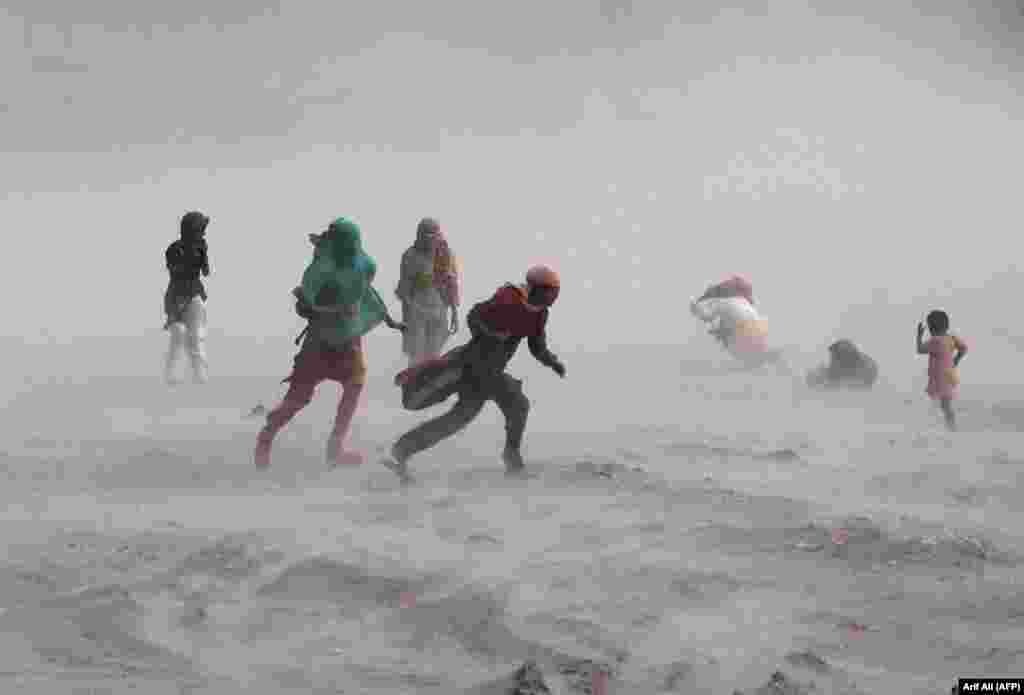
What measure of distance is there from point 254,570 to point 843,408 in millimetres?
7130

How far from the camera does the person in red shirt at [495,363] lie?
6.02m

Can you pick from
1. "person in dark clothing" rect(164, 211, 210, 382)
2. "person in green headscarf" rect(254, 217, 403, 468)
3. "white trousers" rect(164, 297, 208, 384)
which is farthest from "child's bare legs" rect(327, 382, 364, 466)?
"white trousers" rect(164, 297, 208, 384)

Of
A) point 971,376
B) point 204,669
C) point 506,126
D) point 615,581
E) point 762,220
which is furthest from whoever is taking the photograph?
point 506,126

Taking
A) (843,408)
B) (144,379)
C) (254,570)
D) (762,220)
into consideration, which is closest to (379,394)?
(144,379)

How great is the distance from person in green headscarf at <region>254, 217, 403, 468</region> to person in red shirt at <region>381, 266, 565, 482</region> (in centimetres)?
56

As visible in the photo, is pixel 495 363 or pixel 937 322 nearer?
pixel 495 363

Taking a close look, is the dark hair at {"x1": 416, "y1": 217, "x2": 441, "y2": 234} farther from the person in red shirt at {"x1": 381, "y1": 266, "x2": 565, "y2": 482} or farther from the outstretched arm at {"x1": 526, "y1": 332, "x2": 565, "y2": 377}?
the outstretched arm at {"x1": 526, "y1": 332, "x2": 565, "y2": 377}

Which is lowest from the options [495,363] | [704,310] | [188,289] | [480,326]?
[495,363]

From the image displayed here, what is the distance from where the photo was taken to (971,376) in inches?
565

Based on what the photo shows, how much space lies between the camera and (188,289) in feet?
33.4

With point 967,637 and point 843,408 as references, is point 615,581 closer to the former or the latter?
point 967,637

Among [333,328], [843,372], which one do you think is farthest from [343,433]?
[843,372]

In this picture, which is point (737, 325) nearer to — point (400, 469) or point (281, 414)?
point (281, 414)

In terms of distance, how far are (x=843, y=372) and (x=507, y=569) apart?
27.4 feet
